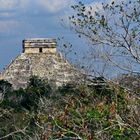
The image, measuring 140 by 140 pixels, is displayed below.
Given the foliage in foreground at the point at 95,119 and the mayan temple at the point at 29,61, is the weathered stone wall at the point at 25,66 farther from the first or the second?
the foliage in foreground at the point at 95,119

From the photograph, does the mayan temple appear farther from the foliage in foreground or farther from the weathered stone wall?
the foliage in foreground

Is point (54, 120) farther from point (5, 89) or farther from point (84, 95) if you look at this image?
point (5, 89)

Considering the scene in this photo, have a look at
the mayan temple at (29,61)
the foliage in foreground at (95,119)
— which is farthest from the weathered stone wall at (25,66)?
the foliage in foreground at (95,119)

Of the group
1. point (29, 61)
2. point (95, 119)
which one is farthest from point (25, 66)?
point (95, 119)

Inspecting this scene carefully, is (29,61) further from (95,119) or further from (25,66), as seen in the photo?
(95,119)

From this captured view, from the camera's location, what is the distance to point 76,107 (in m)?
8.05

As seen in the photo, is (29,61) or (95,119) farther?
(29,61)

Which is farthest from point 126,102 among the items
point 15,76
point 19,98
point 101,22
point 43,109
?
point 15,76

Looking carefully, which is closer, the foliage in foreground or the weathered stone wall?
the foliage in foreground

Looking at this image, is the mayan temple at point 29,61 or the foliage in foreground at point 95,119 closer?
the foliage in foreground at point 95,119

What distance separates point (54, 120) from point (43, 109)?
1954 mm

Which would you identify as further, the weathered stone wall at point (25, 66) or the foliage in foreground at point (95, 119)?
the weathered stone wall at point (25, 66)

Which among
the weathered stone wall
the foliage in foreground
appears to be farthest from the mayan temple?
the foliage in foreground

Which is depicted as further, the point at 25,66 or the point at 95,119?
the point at 25,66
